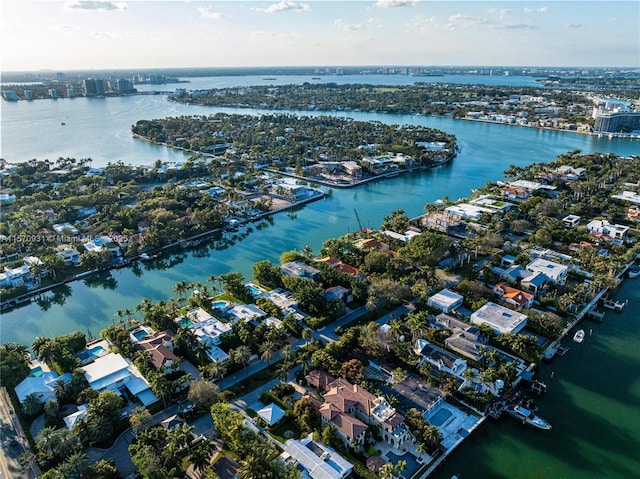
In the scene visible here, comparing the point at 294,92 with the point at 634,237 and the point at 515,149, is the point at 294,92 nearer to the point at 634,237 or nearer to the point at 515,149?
the point at 515,149

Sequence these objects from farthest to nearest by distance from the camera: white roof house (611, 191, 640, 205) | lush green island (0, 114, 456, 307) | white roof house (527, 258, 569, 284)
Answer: white roof house (611, 191, 640, 205), lush green island (0, 114, 456, 307), white roof house (527, 258, 569, 284)

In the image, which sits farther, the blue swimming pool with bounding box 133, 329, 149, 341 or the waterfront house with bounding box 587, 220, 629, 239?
the waterfront house with bounding box 587, 220, 629, 239

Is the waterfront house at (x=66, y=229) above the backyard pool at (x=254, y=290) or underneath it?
above

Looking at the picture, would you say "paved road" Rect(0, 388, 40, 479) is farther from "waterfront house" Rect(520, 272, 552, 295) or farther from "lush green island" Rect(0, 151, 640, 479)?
"waterfront house" Rect(520, 272, 552, 295)

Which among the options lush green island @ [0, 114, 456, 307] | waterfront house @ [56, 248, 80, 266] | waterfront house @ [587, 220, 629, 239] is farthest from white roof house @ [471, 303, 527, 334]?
waterfront house @ [56, 248, 80, 266]

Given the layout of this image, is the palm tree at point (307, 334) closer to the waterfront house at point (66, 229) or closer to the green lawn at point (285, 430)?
the green lawn at point (285, 430)

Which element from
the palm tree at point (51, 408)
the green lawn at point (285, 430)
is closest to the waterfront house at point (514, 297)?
the green lawn at point (285, 430)

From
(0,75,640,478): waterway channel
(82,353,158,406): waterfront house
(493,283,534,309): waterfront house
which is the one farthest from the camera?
(493,283,534,309): waterfront house

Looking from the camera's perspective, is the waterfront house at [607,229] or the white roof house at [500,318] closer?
the white roof house at [500,318]
